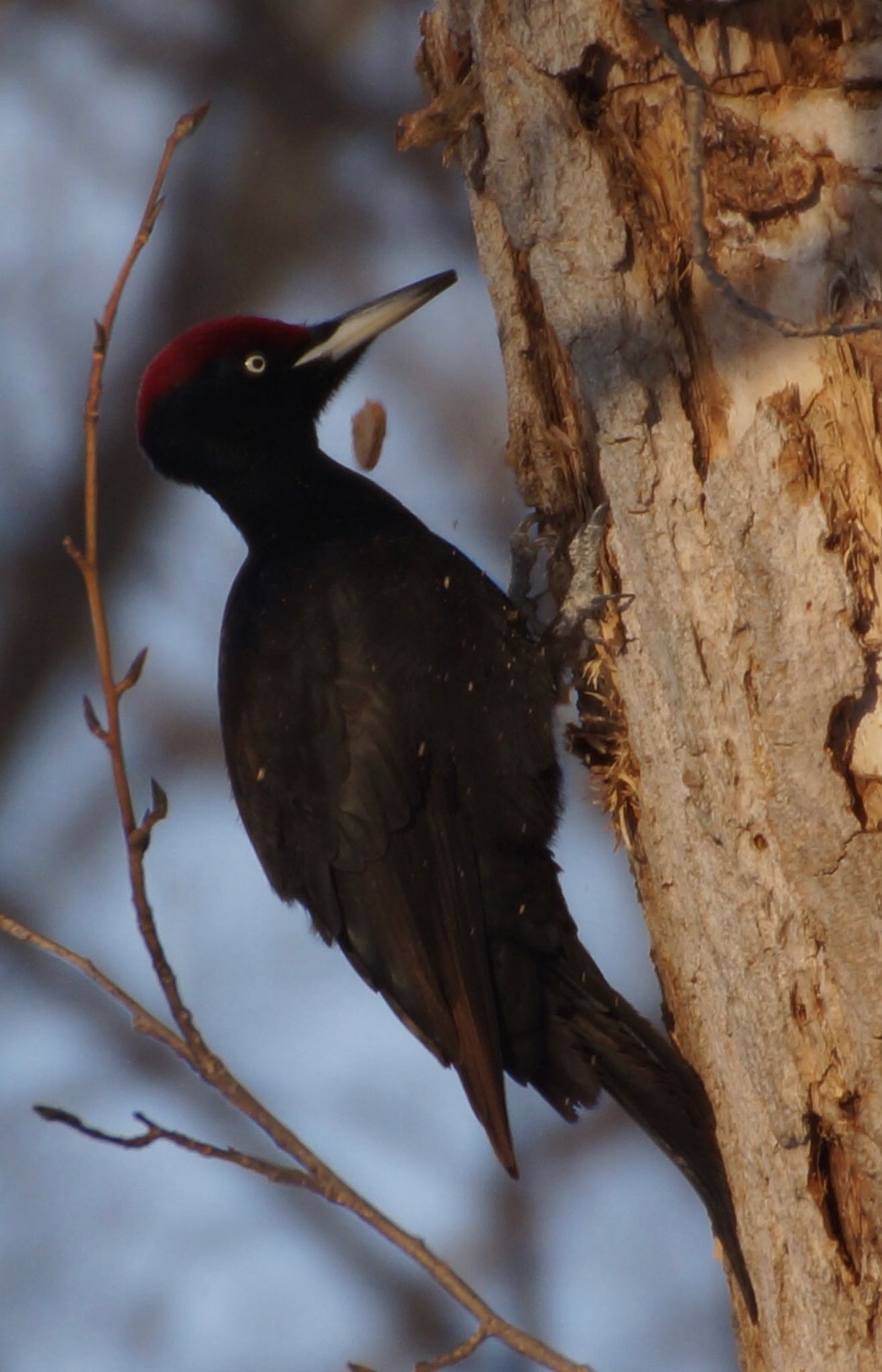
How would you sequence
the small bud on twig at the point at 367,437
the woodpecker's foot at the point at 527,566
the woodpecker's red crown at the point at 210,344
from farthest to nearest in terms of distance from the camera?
the small bud on twig at the point at 367,437 → the woodpecker's red crown at the point at 210,344 → the woodpecker's foot at the point at 527,566

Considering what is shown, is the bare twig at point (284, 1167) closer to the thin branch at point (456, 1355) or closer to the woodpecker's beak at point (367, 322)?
the thin branch at point (456, 1355)

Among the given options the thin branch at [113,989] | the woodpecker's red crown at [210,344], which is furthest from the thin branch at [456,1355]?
the woodpecker's red crown at [210,344]

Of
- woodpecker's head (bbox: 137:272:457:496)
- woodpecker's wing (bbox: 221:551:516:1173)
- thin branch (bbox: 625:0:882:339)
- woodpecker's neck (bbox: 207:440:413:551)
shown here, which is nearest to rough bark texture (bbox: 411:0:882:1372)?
thin branch (bbox: 625:0:882:339)

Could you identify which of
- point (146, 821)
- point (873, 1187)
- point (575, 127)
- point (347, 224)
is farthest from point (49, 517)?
point (873, 1187)

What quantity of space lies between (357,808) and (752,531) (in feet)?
4.19

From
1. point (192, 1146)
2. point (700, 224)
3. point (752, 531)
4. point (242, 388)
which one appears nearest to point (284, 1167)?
point (192, 1146)

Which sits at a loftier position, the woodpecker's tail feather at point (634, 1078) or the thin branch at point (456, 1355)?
the woodpecker's tail feather at point (634, 1078)

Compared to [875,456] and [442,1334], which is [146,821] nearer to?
[875,456]

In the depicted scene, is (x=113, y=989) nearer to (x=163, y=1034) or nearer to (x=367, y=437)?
(x=163, y=1034)

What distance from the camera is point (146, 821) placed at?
6.63 ft

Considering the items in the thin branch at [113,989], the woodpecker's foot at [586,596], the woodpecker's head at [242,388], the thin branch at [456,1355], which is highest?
the woodpecker's head at [242,388]

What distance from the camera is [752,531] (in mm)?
2262

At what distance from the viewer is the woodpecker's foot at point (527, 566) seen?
328 centimetres

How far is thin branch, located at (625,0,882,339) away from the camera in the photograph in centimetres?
208
